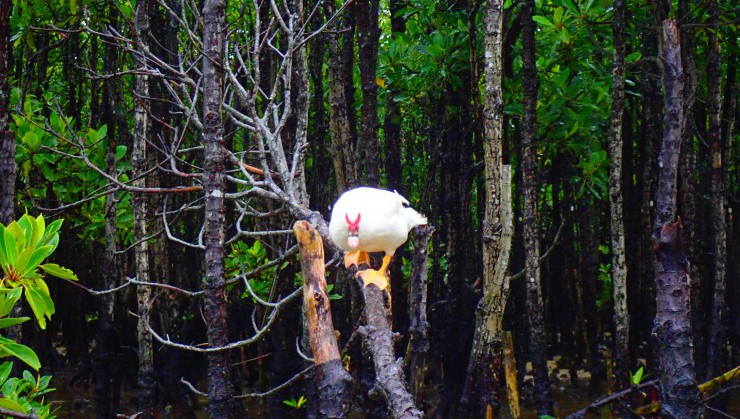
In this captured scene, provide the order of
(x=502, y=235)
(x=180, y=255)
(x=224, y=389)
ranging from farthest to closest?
(x=180, y=255)
(x=502, y=235)
(x=224, y=389)

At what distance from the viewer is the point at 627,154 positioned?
9.34 meters

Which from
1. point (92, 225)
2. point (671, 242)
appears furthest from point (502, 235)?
point (92, 225)

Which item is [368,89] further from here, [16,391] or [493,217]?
[16,391]

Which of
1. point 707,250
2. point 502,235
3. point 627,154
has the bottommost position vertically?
point 707,250

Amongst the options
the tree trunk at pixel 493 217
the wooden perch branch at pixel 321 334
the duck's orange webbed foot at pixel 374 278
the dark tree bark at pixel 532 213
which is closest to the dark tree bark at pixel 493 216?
the tree trunk at pixel 493 217

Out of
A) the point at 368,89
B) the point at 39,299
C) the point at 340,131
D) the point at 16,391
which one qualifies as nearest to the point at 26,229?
the point at 39,299

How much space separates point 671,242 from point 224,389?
2327 mm

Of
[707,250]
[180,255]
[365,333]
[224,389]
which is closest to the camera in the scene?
[365,333]

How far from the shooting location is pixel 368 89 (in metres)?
6.38

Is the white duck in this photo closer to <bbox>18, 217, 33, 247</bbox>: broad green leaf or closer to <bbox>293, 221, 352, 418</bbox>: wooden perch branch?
<bbox>293, 221, 352, 418</bbox>: wooden perch branch

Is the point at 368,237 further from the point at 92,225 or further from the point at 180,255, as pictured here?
the point at 180,255

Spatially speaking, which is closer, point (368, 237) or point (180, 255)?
point (368, 237)

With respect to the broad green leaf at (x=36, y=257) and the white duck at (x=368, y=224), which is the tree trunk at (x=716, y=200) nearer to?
the white duck at (x=368, y=224)

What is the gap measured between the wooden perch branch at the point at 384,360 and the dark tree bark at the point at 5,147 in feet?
6.66
